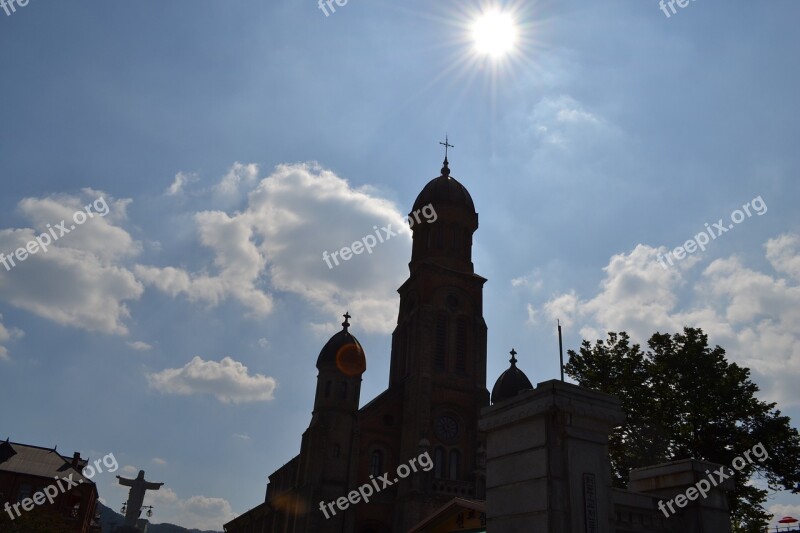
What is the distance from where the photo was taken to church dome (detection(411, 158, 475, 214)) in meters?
46.2

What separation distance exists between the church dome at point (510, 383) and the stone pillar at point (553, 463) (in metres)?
30.7

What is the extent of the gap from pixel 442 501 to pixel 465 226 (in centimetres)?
2016

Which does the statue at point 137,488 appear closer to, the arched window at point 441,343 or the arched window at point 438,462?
the arched window at point 438,462

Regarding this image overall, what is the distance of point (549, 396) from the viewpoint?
9000 mm

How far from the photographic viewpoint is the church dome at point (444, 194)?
46.2 meters

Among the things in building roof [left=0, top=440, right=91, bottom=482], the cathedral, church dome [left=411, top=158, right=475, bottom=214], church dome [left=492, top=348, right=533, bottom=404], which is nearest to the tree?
the cathedral

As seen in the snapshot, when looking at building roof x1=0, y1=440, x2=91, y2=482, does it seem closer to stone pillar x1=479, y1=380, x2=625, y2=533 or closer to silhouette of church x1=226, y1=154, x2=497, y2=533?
silhouette of church x1=226, y1=154, x2=497, y2=533

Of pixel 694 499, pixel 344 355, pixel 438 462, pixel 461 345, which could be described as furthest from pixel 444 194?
pixel 694 499

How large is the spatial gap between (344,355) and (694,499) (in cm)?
3156

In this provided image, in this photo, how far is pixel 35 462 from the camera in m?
54.7

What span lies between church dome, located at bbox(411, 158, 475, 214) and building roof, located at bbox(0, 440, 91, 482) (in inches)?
1584

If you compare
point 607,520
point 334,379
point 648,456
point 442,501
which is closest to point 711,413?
point 648,456

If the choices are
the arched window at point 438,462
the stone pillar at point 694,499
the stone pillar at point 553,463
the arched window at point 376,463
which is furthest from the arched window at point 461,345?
the stone pillar at point 553,463

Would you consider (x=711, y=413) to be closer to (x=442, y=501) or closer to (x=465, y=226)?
(x=442, y=501)
